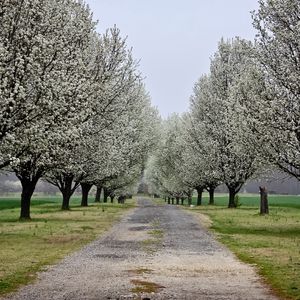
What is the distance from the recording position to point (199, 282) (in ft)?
48.6

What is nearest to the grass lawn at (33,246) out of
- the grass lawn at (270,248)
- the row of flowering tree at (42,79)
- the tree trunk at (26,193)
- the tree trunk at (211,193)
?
the row of flowering tree at (42,79)

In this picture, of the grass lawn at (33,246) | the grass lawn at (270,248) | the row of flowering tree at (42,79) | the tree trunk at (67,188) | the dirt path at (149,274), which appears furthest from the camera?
the tree trunk at (67,188)

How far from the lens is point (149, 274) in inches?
627

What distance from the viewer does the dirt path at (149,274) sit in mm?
12953

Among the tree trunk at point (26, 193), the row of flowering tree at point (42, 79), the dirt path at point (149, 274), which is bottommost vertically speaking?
the dirt path at point (149, 274)

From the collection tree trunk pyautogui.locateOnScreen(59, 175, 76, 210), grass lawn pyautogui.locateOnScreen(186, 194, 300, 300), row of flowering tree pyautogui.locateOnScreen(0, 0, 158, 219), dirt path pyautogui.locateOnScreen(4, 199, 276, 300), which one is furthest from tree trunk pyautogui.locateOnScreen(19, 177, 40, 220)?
dirt path pyautogui.locateOnScreen(4, 199, 276, 300)

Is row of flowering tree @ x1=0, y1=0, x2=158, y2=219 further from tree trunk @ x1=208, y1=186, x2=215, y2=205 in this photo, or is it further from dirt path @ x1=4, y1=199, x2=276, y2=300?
→ tree trunk @ x1=208, y1=186, x2=215, y2=205

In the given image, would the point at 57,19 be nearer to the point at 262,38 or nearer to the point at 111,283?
the point at 262,38

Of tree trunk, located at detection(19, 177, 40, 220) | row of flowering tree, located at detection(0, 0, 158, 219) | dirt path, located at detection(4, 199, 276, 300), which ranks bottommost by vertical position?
dirt path, located at detection(4, 199, 276, 300)

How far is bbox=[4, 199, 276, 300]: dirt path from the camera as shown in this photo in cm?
1295

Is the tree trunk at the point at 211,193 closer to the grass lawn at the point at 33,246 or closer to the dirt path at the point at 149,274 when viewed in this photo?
the grass lawn at the point at 33,246

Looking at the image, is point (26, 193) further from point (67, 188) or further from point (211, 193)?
point (211, 193)

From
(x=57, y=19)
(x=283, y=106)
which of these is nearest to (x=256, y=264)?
(x=283, y=106)

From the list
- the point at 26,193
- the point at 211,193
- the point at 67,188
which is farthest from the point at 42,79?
the point at 211,193
